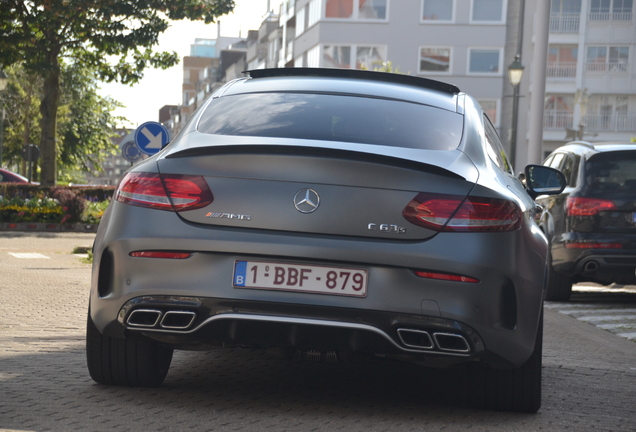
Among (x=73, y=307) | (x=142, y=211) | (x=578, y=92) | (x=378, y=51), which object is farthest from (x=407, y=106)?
(x=578, y=92)

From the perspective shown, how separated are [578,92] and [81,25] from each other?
1617 inches

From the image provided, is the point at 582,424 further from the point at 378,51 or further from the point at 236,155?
the point at 378,51

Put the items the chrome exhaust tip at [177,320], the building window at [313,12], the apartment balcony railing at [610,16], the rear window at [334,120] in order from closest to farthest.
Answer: the chrome exhaust tip at [177,320] → the rear window at [334,120] → the building window at [313,12] → the apartment balcony railing at [610,16]

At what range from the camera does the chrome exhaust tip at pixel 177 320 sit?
4.45 metres

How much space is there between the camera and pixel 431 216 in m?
4.39

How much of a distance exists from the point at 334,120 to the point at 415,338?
1143 mm

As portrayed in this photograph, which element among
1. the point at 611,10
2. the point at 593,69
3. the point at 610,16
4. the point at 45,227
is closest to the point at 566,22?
the point at 610,16

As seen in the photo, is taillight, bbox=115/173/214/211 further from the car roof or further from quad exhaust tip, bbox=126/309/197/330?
the car roof

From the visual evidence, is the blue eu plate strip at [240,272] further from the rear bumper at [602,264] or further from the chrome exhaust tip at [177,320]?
the rear bumper at [602,264]

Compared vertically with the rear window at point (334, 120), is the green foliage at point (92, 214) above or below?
below

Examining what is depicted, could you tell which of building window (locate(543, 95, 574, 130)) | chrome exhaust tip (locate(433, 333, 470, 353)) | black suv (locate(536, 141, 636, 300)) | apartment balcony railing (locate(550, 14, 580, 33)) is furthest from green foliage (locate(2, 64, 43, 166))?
chrome exhaust tip (locate(433, 333, 470, 353))

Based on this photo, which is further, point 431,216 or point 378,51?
point 378,51

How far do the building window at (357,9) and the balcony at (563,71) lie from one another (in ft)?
39.4

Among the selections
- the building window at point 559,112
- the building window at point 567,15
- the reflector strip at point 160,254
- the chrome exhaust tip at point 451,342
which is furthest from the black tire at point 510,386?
the building window at point 567,15
